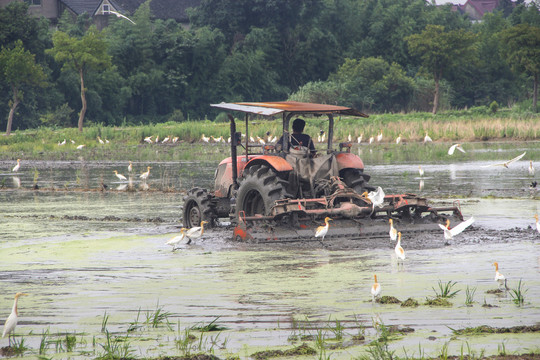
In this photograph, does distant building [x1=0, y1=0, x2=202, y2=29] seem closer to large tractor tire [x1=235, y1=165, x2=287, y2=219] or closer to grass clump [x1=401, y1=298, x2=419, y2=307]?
large tractor tire [x1=235, y1=165, x2=287, y2=219]

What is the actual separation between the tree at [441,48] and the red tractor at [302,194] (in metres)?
56.4

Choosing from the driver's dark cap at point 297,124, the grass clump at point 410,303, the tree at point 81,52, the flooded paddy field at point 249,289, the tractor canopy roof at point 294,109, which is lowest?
the flooded paddy field at point 249,289

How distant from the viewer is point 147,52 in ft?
237

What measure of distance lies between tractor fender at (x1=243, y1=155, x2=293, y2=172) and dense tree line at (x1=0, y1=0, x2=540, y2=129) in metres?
45.4

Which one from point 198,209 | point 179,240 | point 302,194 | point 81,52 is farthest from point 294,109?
point 81,52

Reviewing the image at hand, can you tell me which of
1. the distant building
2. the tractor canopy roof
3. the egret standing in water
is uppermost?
the distant building

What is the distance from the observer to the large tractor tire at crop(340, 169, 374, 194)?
547 inches

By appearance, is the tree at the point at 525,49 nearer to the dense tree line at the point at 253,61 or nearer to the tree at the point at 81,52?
the dense tree line at the point at 253,61

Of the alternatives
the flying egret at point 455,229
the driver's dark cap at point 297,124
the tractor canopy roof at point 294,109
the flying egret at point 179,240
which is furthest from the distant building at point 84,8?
the flying egret at point 455,229

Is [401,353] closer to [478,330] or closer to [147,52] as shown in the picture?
[478,330]

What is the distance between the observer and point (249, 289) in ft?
31.7

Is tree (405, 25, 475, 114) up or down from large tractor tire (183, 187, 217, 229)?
up

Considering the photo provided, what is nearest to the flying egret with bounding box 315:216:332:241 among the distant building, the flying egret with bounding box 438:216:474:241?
the flying egret with bounding box 438:216:474:241

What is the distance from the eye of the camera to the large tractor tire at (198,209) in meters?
15.1
